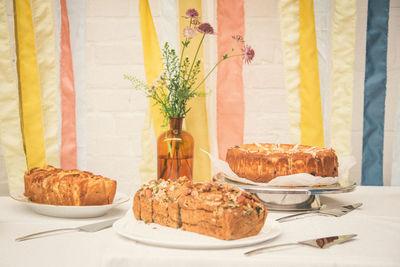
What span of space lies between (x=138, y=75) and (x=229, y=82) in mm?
344

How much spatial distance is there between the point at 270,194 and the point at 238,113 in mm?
569

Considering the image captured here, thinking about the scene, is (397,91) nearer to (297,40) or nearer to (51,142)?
(297,40)

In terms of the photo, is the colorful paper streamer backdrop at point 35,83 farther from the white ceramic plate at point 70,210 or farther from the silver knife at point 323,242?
the silver knife at point 323,242

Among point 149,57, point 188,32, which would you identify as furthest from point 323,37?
point 149,57

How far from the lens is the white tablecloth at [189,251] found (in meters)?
0.70

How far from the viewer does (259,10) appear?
160 centimetres

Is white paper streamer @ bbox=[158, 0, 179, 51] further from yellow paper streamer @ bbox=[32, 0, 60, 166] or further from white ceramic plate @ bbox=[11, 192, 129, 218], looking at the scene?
white ceramic plate @ bbox=[11, 192, 129, 218]

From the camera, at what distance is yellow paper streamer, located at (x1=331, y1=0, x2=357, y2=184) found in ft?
5.10

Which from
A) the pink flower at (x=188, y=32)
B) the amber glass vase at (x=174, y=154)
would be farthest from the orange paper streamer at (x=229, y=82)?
the amber glass vase at (x=174, y=154)

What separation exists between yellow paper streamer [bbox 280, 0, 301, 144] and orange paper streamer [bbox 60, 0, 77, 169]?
2.59 feet

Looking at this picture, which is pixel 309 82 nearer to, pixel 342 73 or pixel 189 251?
pixel 342 73

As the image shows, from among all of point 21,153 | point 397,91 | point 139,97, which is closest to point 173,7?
point 139,97

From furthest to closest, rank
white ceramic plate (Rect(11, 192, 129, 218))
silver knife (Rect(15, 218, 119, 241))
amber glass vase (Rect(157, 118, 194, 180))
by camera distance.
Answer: amber glass vase (Rect(157, 118, 194, 180)) → white ceramic plate (Rect(11, 192, 129, 218)) → silver knife (Rect(15, 218, 119, 241))

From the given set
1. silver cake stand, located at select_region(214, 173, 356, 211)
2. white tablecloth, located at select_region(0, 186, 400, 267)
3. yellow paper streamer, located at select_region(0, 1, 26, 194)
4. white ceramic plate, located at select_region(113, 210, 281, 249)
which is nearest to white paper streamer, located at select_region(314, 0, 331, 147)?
silver cake stand, located at select_region(214, 173, 356, 211)
